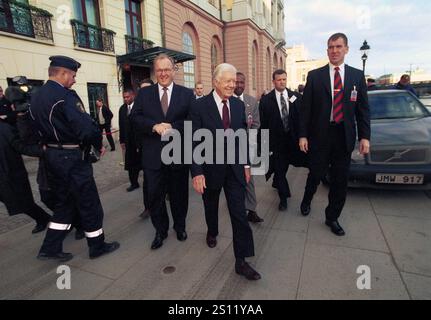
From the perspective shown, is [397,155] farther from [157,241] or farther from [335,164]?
[157,241]

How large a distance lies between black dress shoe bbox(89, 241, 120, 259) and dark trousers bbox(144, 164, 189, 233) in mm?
538

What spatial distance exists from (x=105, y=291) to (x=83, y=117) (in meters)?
1.68

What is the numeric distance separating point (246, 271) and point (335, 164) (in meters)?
1.67

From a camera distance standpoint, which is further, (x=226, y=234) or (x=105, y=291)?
(x=226, y=234)

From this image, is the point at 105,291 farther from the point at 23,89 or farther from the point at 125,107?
the point at 125,107

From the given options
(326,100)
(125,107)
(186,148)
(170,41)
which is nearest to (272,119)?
(326,100)

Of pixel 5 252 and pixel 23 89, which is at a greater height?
pixel 23 89

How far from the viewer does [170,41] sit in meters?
14.8

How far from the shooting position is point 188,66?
16.9 m

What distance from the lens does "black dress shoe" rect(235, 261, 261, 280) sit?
2.40 m

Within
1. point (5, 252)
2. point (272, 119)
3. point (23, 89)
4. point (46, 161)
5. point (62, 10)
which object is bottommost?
point (5, 252)

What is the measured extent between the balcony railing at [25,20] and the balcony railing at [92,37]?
3.37 ft
